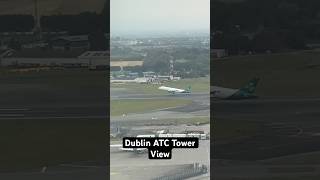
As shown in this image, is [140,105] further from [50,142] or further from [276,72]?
[276,72]

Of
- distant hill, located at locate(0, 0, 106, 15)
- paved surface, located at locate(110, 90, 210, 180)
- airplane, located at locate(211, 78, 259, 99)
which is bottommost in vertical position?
paved surface, located at locate(110, 90, 210, 180)

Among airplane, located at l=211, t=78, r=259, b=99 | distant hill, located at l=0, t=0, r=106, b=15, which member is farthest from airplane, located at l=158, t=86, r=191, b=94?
distant hill, located at l=0, t=0, r=106, b=15

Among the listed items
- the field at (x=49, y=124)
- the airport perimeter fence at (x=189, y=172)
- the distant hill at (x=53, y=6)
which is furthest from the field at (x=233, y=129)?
the distant hill at (x=53, y=6)

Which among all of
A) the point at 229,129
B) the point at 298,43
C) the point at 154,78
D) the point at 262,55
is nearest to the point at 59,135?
the point at 154,78

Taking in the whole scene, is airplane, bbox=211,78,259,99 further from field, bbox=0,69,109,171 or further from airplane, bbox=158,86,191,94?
field, bbox=0,69,109,171

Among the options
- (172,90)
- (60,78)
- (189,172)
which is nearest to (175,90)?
(172,90)
